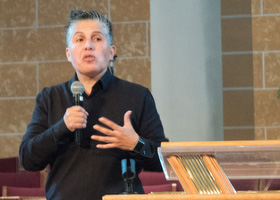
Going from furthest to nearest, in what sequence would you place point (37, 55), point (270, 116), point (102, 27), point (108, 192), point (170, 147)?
point (37, 55)
point (270, 116)
point (102, 27)
point (108, 192)
point (170, 147)

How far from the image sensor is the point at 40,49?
4754mm

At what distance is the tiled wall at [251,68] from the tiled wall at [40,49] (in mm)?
846

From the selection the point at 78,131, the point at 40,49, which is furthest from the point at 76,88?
the point at 40,49

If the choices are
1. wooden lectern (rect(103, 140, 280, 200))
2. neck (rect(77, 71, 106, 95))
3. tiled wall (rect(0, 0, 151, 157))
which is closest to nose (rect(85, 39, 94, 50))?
neck (rect(77, 71, 106, 95))

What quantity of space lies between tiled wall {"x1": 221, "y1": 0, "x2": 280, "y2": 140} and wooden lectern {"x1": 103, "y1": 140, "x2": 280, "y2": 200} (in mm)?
3677

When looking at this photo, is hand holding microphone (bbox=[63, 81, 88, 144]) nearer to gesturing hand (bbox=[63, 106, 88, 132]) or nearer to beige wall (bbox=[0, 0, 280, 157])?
gesturing hand (bbox=[63, 106, 88, 132])

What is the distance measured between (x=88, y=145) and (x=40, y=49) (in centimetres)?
342

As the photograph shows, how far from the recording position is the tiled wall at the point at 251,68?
4.44 meters

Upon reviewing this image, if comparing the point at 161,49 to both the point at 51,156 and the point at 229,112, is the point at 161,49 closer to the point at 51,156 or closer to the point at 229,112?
the point at 229,112

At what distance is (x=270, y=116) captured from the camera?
14.6 feet

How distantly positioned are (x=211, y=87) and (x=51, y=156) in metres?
2.51

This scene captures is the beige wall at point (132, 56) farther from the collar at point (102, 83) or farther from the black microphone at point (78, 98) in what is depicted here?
the black microphone at point (78, 98)

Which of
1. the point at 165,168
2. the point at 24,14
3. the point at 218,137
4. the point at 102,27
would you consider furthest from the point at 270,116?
the point at 165,168

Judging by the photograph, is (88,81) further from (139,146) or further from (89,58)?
(139,146)
